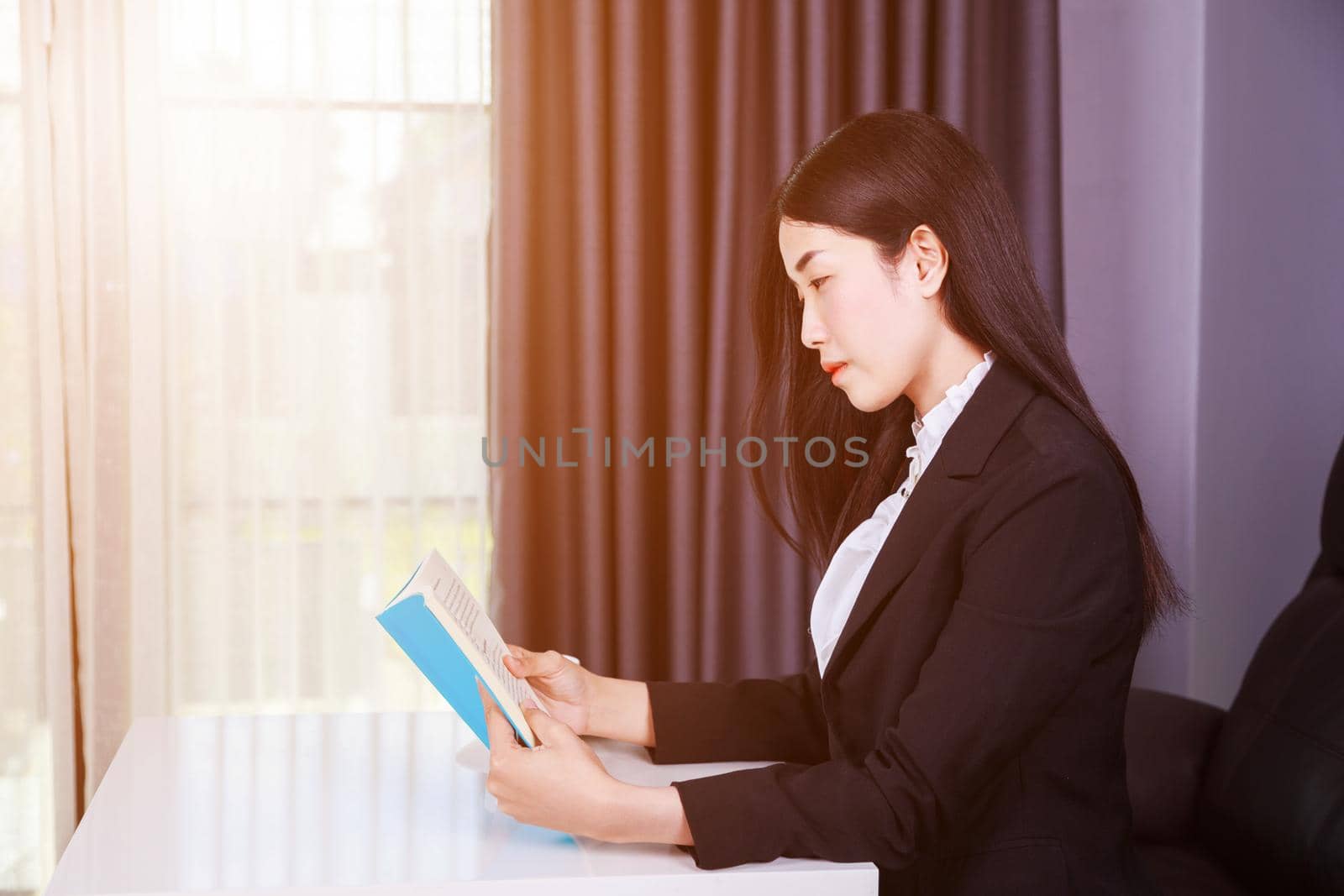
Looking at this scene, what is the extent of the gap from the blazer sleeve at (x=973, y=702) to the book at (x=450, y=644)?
182 mm

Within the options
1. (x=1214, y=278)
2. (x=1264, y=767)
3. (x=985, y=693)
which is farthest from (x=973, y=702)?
(x=1214, y=278)

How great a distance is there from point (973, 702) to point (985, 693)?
1cm

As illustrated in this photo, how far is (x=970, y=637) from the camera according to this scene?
934 millimetres

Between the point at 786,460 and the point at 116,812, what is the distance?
80 centimetres

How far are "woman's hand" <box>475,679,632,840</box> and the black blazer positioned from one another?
0.22 feet

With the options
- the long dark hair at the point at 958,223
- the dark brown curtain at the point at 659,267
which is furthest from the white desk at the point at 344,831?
the dark brown curtain at the point at 659,267

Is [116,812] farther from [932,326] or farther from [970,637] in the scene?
[932,326]

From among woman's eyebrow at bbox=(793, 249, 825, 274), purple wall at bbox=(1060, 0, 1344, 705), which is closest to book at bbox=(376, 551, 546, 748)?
woman's eyebrow at bbox=(793, 249, 825, 274)

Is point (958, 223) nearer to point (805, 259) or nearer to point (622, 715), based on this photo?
point (805, 259)

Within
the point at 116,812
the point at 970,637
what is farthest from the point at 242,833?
the point at 970,637

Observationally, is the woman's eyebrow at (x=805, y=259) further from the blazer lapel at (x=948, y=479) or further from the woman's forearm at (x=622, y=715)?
the woman's forearm at (x=622, y=715)

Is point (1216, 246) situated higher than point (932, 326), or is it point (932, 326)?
point (1216, 246)

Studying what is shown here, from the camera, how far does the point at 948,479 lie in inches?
40.9

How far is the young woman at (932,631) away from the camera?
92 centimetres
